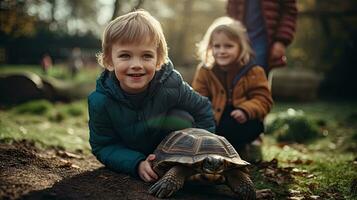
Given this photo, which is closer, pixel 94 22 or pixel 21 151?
pixel 21 151

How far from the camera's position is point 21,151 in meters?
3.11

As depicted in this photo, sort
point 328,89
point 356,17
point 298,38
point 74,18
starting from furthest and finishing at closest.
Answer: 1. point 74,18
2. point 298,38
3. point 328,89
4. point 356,17

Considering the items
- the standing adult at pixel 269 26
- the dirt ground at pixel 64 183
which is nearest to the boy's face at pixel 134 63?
the dirt ground at pixel 64 183

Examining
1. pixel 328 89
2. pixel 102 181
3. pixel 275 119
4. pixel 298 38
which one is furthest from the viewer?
pixel 298 38

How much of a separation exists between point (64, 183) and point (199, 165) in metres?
0.84

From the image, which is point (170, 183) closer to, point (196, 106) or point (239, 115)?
point (196, 106)

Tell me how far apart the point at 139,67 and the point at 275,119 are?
3967mm

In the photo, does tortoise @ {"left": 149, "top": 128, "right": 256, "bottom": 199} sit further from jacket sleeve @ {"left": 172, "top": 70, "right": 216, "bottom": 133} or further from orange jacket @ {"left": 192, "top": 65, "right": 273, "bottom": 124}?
orange jacket @ {"left": 192, "top": 65, "right": 273, "bottom": 124}

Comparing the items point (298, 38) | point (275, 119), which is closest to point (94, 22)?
point (298, 38)

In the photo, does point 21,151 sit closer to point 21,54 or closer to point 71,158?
point 71,158

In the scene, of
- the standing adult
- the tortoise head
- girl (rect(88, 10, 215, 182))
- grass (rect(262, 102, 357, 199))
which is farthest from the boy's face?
the standing adult

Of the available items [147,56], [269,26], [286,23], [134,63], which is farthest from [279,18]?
[134,63]

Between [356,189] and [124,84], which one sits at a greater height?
[124,84]

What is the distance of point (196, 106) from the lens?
3381 mm
